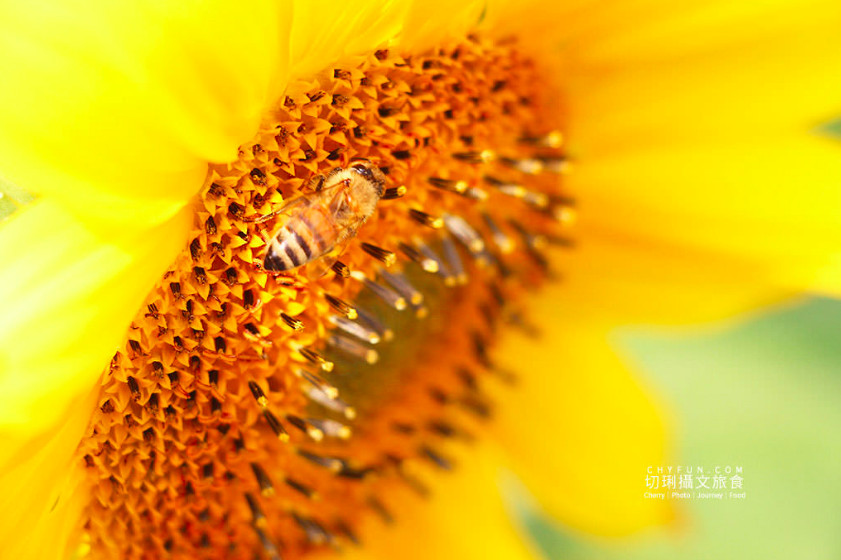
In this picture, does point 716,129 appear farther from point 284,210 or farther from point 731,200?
point 284,210

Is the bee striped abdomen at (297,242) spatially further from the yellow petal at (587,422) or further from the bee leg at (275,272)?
the yellow petal at (587,422)

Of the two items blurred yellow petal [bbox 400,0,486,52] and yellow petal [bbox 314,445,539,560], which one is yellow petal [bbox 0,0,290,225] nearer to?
blurred yellow petal [bbox 400,0,486,52]

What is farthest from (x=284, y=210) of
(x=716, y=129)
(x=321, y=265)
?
(x=716, y=129)

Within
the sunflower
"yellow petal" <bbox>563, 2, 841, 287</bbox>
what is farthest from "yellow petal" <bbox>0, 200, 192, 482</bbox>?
"yellow petal" <bbox>563, 2, 841, 287</bbox>

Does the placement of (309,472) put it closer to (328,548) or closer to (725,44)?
(328,548)

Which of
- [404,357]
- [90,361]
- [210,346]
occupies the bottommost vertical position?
[90,361]

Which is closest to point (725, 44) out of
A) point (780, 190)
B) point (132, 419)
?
point (780, 190)
